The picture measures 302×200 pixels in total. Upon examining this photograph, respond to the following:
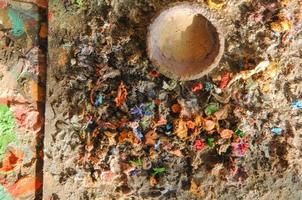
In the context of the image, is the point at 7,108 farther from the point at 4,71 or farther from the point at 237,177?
the point at 237,177

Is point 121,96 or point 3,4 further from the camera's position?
point 3,4

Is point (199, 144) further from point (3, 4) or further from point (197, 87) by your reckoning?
point (3, 4)

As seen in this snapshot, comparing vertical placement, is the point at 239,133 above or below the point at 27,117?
below

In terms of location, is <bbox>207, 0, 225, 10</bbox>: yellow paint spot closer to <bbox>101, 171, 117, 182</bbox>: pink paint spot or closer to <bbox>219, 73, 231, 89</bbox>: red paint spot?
<bbox>219, 73, 231, 89</bbox>: red paint spot

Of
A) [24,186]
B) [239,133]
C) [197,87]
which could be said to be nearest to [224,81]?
[197,87]

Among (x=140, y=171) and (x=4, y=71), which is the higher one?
(x=4, y=71)

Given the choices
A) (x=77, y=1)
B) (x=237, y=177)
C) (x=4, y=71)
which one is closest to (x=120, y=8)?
(x=77, y=1)

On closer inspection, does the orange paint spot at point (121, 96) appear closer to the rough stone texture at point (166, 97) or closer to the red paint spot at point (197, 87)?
the rough stone texture at point (166, 97)
